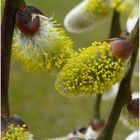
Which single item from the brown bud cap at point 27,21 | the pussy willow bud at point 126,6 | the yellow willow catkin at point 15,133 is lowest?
the yellow willow catkin at point 15,133

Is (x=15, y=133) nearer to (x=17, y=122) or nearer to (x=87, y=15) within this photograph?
(x=17, y=122)

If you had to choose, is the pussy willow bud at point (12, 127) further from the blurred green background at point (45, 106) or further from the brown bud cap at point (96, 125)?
the blurred green background at point (45, 106)

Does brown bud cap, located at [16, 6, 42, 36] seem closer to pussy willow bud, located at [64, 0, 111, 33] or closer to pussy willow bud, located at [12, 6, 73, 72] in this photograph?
pussy willow bud, located at [12, 6, 73, 72]

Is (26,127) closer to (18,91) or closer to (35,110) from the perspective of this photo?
(35,110)

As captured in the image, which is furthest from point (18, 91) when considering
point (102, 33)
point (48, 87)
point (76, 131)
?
point (76, 131)

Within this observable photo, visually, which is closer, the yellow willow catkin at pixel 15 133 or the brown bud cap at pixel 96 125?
the yellow willow catkin at pixel 15 133

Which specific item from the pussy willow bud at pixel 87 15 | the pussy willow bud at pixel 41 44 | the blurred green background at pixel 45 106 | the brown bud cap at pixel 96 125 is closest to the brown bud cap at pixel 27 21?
the pussy willow bud at pixel 41 44
